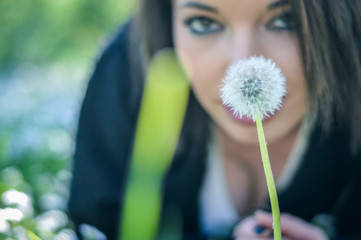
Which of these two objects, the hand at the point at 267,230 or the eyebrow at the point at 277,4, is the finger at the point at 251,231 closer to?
the hand at the point at 267,230

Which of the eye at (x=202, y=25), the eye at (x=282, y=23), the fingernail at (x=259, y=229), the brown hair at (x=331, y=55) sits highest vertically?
the eye at (x=202, y=25)

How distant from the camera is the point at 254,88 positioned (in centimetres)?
59

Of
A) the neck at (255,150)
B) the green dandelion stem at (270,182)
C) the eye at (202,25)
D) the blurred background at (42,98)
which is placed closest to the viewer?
the green dandelion stem at (270,182)

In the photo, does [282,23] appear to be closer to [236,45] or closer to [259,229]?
[236,45]

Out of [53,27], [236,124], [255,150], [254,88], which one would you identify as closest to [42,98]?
[53,27]

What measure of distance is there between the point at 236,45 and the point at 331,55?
0.18m

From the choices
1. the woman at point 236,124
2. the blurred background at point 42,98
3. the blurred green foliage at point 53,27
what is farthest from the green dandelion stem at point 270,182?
the blurred green foliage at point 53,27

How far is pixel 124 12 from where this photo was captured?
331 centimetres

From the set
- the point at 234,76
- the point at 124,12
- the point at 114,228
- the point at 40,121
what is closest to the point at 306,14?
the point at 234,76

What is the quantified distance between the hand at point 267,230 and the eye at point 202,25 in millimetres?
383

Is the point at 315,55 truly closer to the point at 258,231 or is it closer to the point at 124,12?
the point at 258,231

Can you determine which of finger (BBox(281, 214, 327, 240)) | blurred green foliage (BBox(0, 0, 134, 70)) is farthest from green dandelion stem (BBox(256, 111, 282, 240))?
blurred green foliage (BBox(0, 0, 134, 70))

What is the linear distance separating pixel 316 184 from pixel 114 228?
1.78 feet

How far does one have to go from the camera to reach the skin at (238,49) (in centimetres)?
98
